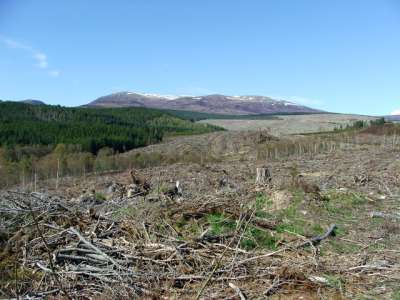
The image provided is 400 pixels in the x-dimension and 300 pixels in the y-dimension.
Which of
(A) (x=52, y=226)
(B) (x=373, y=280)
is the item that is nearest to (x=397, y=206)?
(B) (x=373, y=280)

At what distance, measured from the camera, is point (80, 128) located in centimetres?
7050

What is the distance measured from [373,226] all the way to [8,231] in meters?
4.64

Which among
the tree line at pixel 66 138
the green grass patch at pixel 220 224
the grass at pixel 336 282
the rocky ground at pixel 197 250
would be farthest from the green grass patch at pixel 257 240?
the tree line at pixel 66 138

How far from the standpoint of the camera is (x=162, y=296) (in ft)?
14.2

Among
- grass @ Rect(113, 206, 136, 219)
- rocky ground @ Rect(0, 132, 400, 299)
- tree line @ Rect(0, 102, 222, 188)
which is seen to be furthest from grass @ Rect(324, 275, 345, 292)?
tree line @ Rect(0, 102, 222, 188)

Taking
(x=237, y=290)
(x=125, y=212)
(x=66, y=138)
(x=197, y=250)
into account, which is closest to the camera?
(x=237, y=290)

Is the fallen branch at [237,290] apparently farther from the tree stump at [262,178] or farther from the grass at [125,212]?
the tree stump at [262,178]

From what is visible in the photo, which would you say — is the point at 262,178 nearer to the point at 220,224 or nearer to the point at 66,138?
the point at 220,224

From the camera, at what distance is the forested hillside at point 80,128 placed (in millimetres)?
61062

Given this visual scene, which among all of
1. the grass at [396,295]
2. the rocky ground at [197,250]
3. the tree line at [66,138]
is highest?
the rocky ground at [197,250]

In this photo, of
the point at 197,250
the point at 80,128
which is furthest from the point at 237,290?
→ the point at 80,128

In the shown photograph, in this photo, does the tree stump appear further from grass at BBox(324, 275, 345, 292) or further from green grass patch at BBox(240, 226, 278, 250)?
grass at BBox(324, 275, 345, 292)

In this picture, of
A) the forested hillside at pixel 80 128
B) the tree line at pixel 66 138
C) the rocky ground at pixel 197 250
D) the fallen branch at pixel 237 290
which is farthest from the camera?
the forested hillside at pixel 80 128

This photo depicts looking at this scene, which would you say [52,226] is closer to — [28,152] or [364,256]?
[364,256]
